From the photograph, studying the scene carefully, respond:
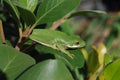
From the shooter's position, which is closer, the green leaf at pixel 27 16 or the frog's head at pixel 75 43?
the green leaf at pixel 27 16

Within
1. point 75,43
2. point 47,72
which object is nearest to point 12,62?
point 47,72

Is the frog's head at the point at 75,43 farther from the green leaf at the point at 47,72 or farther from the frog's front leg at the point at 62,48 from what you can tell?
the green leaf at the point at 47,72

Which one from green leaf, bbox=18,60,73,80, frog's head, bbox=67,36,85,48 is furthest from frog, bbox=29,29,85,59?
green leaf, bbox=18,60,73,80

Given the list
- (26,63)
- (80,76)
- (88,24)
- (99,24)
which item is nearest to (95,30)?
(99,24)

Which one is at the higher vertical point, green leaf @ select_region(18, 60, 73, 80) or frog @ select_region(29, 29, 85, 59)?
green leaf @ select_region(18, 60, 73, 80)

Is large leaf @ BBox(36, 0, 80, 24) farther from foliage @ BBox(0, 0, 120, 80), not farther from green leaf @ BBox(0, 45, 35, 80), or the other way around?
green leaf @ BBox(0, 45, 35, 80)

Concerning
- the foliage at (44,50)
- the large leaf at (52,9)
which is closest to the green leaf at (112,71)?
the foliage at (44,50)

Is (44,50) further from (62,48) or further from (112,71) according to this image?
(112,71)
